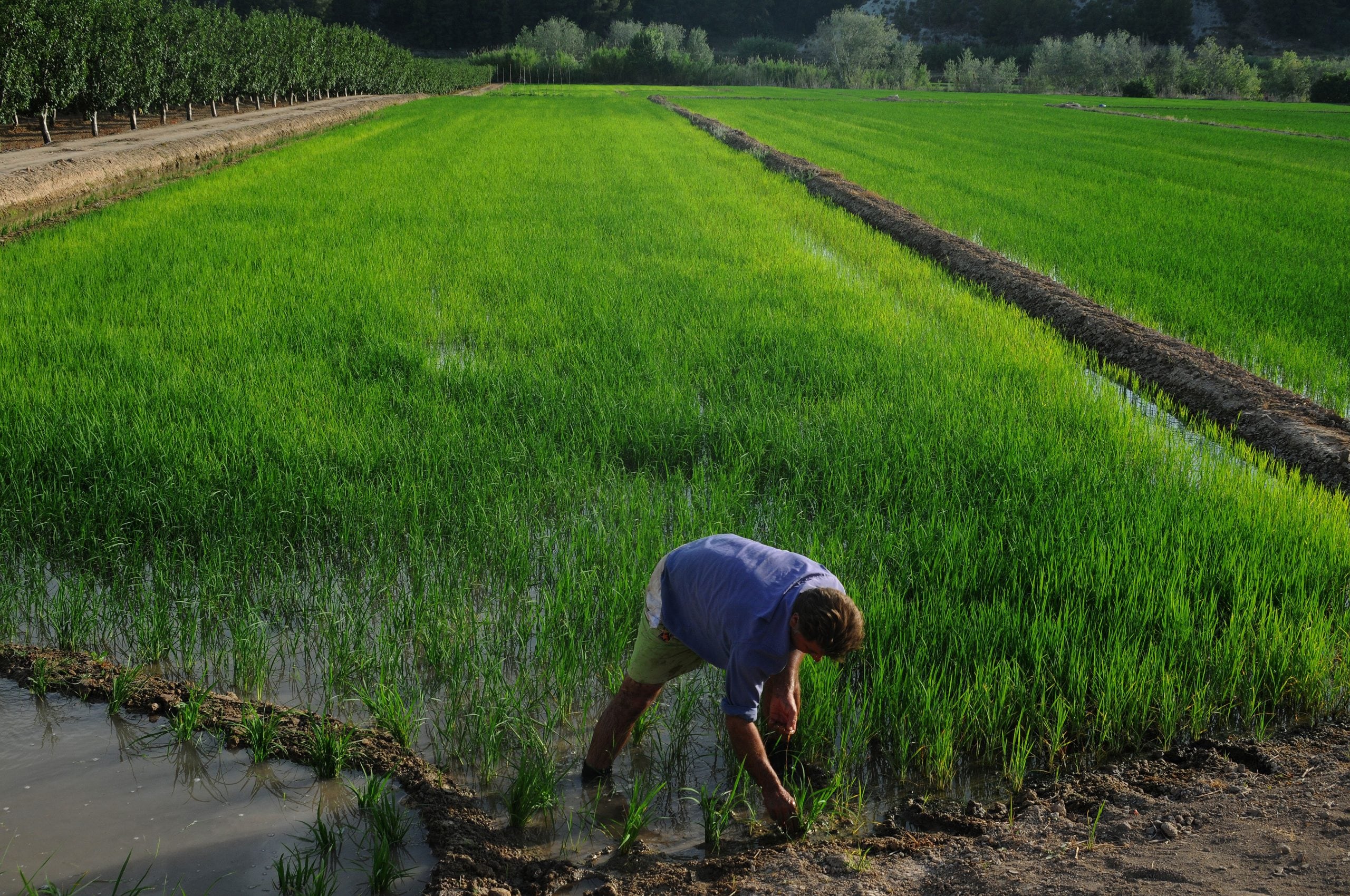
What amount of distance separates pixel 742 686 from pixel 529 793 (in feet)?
1.85

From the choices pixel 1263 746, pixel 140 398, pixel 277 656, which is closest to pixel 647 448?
pixel 277 656

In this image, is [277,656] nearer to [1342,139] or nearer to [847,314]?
[847,314]

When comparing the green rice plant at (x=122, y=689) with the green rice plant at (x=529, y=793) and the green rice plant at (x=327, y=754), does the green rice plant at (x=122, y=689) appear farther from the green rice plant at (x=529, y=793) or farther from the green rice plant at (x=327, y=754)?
the green rice plant at (x=529, y=793)

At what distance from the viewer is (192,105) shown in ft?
81.1

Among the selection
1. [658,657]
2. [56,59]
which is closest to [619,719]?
[658,657]

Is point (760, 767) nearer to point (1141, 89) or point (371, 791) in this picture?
point (371, 791)

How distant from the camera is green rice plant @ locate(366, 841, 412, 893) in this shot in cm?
186

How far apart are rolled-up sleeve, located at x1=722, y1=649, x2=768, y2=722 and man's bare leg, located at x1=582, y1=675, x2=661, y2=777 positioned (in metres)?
0.32

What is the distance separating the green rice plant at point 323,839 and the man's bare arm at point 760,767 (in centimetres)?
82

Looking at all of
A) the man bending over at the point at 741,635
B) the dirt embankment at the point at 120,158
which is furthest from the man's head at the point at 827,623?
the dirt embankment at the point at 120,158

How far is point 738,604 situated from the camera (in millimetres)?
1869

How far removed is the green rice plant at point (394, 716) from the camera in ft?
7.52

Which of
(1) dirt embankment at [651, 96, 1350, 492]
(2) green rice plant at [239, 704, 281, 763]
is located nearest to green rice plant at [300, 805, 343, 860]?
(2) green rice plant at [239, 704, 281, 763]

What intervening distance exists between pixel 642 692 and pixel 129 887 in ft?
3.40
